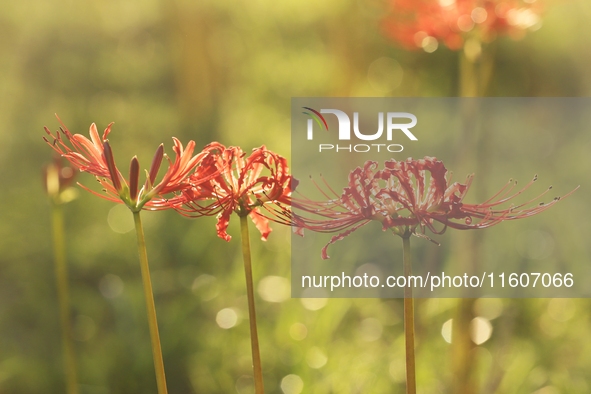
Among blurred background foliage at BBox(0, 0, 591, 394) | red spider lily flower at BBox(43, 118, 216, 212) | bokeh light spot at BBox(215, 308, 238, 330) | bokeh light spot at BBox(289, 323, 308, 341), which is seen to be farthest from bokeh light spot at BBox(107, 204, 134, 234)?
red spider lily flower at BBox(43, 118, 216, 212)

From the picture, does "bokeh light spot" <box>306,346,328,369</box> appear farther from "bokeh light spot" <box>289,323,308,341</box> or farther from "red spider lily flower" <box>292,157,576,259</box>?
"red spider lily flower" <box>292,157,576,259</box>

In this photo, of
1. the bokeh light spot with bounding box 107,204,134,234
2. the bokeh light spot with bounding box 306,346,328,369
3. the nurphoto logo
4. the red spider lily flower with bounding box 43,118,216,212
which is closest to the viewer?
the red spider lily flower with bounding box 43,118,216,212

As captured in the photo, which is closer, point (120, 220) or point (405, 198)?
point (405, 198)

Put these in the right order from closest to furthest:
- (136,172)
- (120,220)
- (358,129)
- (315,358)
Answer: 1. (136,172)
2. (358,129)
3. (315,358)
4. (120,220)

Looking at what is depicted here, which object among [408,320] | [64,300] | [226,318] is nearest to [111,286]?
[64,300]

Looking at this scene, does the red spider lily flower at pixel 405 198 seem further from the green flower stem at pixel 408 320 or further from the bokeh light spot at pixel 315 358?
the bokeh light spot at pixel 315 358

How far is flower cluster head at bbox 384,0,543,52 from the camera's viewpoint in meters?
0.63

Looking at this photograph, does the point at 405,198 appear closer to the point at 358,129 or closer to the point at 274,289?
the point at 358,129

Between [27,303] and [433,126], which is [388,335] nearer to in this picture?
[433,126]

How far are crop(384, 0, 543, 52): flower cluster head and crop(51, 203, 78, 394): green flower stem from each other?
0.50 m

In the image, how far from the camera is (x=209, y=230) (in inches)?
33.1

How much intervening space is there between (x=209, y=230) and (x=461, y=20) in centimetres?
48

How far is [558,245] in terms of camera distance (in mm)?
747

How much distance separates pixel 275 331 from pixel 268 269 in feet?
0.34
